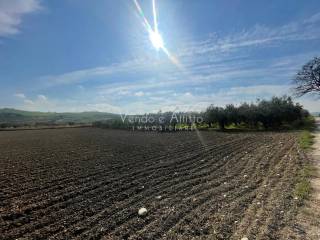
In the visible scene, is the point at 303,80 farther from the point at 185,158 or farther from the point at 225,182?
the point at 225,182

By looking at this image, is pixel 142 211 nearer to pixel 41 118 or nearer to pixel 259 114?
pixel 259 114

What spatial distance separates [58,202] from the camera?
20.0ft

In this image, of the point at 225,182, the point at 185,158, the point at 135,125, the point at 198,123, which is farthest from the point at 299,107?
the point at 225,182

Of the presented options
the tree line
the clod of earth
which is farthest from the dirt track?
the tree line

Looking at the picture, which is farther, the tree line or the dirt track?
the tree line

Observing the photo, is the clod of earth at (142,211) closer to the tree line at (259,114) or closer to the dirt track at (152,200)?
the dirt track at (152,200)

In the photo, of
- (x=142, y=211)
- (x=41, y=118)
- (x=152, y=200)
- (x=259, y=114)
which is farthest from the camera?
(x=41, y=118)

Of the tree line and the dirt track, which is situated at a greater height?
the tree line

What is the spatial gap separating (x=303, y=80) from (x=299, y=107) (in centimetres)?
2035

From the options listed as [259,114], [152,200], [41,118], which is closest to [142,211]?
[152,200]

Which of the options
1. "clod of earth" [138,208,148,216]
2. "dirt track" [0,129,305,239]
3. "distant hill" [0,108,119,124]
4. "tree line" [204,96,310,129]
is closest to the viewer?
"dirt track" [0,129,305,239]

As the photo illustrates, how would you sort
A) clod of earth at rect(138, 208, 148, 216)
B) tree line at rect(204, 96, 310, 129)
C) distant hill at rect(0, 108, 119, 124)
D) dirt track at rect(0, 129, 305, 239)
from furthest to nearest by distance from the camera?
1. distant hill at rect(0, 108, 119, 124)
2. tree line at rect(204, 96, 310, 129)
3. clod of earth at rect(138, 208, 148, 216)
4. dirt track at rect(0, 129, 305, 239)

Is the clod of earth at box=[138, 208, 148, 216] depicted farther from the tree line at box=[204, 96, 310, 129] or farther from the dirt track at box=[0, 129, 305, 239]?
the tree line at box=[204, 96, 310, 129]

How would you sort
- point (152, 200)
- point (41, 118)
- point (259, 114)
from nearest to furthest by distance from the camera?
1. point (152, 200)
2. point (259, 114)
3. point (41, 118)
